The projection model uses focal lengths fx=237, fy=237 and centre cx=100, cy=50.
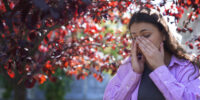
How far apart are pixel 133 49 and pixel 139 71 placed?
7.0 inches

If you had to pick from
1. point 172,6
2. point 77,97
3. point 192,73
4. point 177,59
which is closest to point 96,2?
point 172,6

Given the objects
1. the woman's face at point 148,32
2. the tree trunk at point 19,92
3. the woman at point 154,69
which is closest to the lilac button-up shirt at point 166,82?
the woman at point 154,69

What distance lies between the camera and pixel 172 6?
2.19m

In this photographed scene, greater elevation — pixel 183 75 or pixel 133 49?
pixel 133 49

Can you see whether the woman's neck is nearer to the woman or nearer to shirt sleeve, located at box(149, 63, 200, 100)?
the woman

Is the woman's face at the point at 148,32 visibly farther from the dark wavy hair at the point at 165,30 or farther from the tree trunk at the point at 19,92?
the tree trunk at the point at 19,92

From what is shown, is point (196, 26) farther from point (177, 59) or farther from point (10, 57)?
point (10, 57)

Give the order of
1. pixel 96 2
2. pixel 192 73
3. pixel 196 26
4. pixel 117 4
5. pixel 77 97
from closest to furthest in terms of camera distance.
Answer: pixel 192 73 → pixel 96 2 → pixel 117 4 → pixel 196 26 → pixel 77 97

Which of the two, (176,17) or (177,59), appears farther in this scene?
(176,17)

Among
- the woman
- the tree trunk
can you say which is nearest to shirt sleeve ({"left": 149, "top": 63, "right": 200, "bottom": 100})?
the woman

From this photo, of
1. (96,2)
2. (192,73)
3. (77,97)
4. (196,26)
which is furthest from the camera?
(77,97)

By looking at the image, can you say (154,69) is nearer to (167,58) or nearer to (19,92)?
(167,58)

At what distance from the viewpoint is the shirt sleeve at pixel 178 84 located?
153cm

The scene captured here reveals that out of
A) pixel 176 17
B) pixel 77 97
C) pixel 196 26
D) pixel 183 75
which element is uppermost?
pixel 176 17
